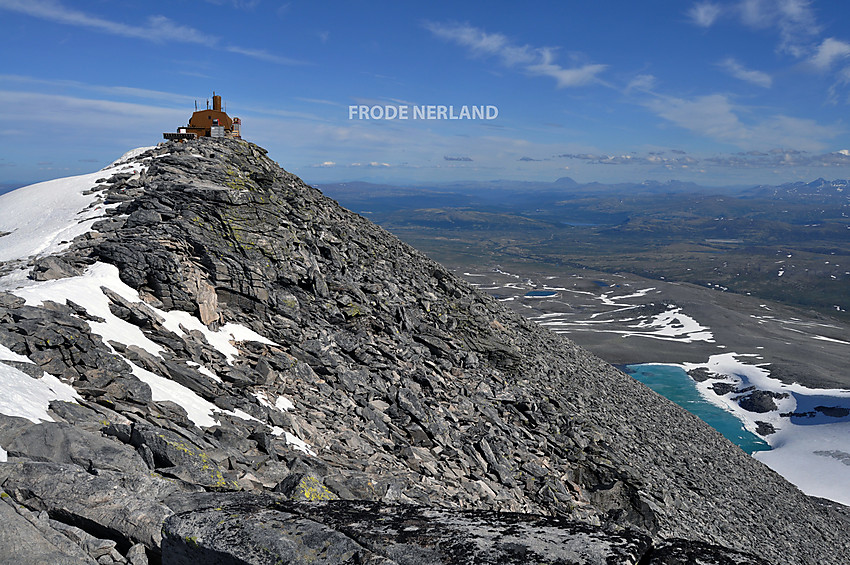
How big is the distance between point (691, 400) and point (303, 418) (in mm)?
105150

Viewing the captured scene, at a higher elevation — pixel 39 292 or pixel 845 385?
pixel 39 292

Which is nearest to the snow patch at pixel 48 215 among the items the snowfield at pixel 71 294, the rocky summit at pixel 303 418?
the snowfield at pixel 71 294

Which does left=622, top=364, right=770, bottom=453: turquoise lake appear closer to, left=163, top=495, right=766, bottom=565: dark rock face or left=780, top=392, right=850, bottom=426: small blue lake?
left=780, top=392, right=850, bottom=426: small blue lake

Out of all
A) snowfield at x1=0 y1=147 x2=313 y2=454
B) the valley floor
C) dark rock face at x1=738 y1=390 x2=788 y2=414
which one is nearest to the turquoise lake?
the valley floor

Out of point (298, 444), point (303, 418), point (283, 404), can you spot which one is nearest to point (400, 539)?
point (298, 444)

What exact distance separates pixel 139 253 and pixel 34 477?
16.9 m

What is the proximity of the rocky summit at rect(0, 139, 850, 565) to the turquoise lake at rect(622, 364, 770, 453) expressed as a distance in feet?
148

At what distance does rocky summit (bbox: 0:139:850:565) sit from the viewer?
7367mm

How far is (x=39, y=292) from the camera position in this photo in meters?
17.8

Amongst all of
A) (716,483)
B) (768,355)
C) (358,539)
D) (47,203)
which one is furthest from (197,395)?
(768,355)

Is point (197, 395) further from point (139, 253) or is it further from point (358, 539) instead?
point (358, 539)

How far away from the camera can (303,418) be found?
20219 millimetres

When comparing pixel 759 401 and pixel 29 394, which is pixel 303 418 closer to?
pixel 29 394

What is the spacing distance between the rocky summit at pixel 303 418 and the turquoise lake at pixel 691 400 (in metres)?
45.1
